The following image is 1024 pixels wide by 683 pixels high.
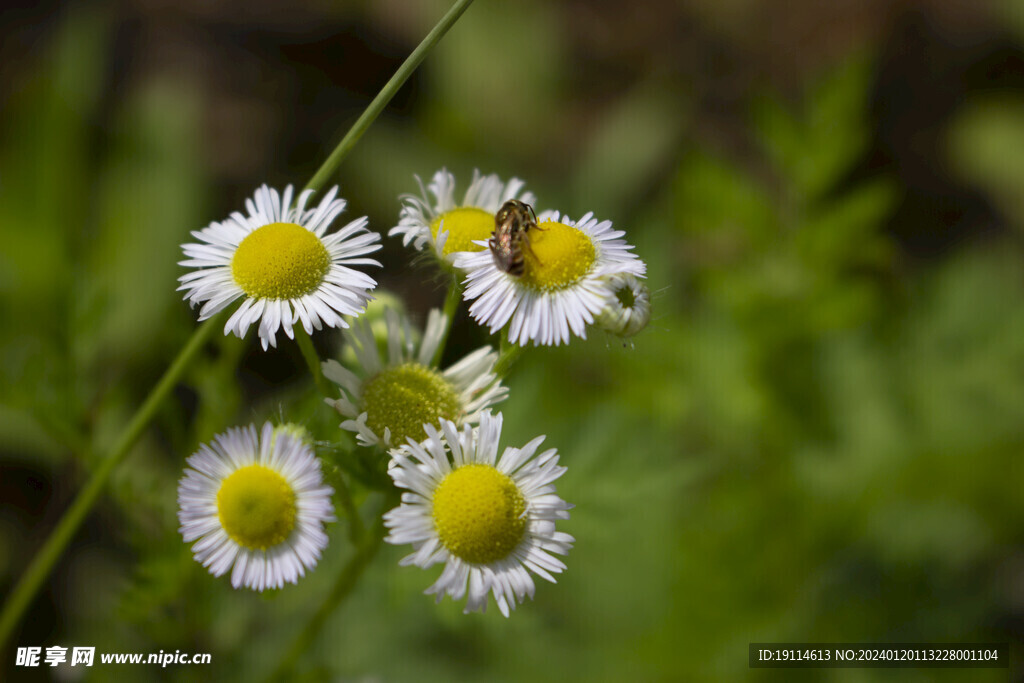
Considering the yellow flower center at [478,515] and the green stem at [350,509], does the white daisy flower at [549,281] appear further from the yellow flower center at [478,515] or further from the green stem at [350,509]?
the green stem at [350,509]

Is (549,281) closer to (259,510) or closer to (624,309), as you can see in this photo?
(624,309)

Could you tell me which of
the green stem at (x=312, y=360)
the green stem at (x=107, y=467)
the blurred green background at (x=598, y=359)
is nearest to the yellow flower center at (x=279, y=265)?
the green stem at (x=312, y=360)

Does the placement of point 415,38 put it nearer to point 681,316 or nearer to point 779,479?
point 681,316

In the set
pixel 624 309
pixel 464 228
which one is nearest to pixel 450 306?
pixel 464 228

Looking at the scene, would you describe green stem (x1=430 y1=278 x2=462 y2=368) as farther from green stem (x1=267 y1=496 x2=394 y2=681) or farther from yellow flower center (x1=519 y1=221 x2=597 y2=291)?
green stem (x1=267 y1=496 x2=394 y2=681)

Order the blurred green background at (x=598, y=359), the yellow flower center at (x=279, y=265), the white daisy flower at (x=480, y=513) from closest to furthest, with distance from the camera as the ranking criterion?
1. the white daisy flower at (x=480, y=513)
2. the yellow flower center at (x=279, y=265)
3. the blurred green background at (x=598, y=359)

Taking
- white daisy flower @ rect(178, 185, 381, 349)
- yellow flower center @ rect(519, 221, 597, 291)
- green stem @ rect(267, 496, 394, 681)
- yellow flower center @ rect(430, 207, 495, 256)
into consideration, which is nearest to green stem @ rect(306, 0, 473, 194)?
white daisy flower @ rect(178, 185, 381, 349)

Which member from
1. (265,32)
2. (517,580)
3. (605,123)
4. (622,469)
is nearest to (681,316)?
(622,469)
